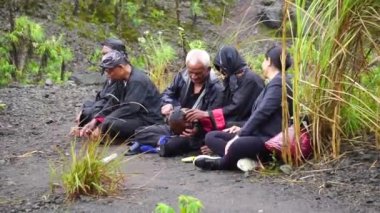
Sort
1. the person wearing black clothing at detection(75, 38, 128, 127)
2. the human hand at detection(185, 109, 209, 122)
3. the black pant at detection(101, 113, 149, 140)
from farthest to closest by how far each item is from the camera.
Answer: the person wearing black clothing at detection(75, 38, 128, 127) → the black pant at detection(101, 113, 149, 140) → the human hand at detection(185, 109, 209, 122)

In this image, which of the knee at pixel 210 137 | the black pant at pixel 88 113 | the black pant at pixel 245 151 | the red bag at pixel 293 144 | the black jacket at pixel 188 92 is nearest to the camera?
the red bag at pixel 293 144

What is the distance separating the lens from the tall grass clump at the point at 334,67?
5152mm

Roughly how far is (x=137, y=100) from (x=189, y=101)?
0.56 meters

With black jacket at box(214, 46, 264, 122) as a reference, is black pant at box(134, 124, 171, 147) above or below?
below

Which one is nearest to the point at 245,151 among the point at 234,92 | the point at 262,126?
the point at 262,126

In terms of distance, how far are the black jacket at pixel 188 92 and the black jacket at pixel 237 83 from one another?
0.17m

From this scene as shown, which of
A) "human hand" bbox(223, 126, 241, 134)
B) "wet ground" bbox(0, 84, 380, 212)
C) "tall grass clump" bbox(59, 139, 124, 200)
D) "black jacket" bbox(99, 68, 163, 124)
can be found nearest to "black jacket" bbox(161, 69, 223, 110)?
"black jacket" bbox(99, 68, 163, 124)

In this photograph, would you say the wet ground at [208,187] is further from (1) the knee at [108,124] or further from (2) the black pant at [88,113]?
(2) the black pant at [88,113]

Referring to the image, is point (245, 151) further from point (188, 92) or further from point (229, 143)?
point (188, 92)

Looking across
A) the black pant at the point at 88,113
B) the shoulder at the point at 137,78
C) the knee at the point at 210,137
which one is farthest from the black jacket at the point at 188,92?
the black pant at the point at 88,113

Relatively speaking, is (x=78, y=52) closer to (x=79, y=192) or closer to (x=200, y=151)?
(x=200, y=151)

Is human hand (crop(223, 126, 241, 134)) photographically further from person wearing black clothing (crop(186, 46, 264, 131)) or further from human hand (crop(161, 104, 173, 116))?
human hand (crop(161, 104, 173, 116))

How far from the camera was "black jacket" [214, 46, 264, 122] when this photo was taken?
6.34 meters

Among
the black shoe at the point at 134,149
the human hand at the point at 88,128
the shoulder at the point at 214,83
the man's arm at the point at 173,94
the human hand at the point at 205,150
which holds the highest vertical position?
the shoulder at the point at 214,83
